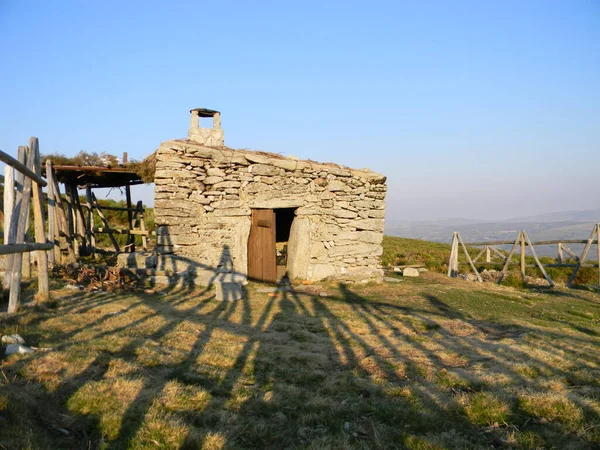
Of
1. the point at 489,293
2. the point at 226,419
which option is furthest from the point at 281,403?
the point at 489,293

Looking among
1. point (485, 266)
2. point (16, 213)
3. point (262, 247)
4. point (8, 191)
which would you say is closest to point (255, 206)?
point (262, 247)

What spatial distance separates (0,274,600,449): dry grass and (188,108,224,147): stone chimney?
17.6ft

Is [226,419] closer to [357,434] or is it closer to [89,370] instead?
[357,434]

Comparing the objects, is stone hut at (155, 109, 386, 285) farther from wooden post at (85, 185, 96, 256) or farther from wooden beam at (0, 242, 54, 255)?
wooden post at (85, 185, 96, 256)

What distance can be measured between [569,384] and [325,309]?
15.8 ft

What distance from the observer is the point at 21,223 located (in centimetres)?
612

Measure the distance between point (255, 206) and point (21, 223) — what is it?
6246 mm

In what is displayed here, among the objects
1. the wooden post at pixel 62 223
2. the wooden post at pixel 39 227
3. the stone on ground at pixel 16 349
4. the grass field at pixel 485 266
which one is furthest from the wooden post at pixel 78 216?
the grass field at pixel 485 266

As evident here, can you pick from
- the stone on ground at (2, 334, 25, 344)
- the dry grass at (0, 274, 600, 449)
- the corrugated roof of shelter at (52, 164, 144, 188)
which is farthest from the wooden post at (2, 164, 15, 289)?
the corrugated roof of shelter at (52, 164, 144, 188)

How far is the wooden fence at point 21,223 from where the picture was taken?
233 inches

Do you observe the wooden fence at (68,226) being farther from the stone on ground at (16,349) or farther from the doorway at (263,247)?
the stone on ground at (16,349)

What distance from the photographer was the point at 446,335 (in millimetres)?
7098

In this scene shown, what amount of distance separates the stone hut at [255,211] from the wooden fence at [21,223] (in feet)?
12.8

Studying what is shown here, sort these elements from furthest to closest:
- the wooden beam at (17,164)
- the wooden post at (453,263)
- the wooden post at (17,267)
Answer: the wooden post at (453,263), the wooden post at (17,267), the wooden beam at (17,164)
